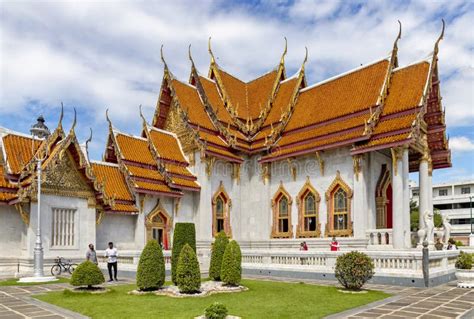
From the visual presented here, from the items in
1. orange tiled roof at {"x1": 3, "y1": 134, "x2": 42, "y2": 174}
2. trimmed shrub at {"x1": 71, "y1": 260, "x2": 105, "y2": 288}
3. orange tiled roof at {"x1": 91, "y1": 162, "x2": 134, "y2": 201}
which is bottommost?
trimmed shrub at {"x1": 71, "y1": 260, "x2": 105, "y2": 288}

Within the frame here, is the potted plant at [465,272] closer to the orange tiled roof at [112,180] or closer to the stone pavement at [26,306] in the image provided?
the stone pavement at [26,306]

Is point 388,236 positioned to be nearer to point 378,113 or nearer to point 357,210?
point 357,210

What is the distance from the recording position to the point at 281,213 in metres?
24.6

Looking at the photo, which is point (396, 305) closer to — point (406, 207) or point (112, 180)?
point (406, 207)

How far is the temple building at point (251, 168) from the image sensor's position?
18.8m

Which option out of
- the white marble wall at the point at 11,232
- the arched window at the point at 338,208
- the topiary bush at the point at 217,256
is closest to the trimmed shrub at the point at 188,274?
the topiary bush at the point at 217,256

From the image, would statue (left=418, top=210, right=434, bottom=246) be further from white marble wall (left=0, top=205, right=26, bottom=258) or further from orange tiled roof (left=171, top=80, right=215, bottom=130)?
white marble wall (left=0, top=205, right=26, bottom=258)

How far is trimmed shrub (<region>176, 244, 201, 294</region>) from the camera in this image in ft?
36.6

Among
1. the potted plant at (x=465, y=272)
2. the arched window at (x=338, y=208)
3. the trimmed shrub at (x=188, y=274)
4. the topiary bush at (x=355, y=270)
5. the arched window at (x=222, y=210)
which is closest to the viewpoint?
the trimmed shrub at (x=188, y=274)

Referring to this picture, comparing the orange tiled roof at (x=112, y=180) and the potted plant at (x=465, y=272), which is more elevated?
the orange tiled roof at (x=112, y=180)

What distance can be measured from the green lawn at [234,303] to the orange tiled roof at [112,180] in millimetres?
8958

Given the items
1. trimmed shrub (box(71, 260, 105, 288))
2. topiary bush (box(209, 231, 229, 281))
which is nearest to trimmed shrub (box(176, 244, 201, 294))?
topiary bush (box(209, 231, 229, 281))

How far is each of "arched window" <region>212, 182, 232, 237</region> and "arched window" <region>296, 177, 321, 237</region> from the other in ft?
13.0

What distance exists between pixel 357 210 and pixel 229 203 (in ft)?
24.4
